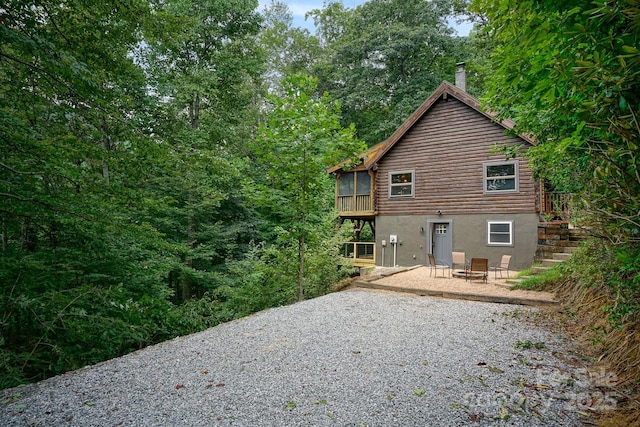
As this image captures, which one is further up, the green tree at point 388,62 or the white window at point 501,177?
the green tree at point 388,62

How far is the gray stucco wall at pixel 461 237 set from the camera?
1153 centimetres

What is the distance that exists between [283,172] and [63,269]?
3971 mm

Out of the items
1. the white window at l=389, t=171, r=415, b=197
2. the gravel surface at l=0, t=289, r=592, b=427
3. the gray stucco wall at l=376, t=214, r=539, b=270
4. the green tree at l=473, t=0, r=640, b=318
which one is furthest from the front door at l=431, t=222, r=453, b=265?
the green tree at l=473, t=0, r=640, b=318

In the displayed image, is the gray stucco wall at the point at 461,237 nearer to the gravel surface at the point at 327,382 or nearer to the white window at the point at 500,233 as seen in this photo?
the white window at the point at 500,233

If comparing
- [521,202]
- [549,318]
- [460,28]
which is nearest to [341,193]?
[521,202]

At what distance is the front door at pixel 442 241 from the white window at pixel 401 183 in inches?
73.1

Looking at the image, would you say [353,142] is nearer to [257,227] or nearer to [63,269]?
[63,269]

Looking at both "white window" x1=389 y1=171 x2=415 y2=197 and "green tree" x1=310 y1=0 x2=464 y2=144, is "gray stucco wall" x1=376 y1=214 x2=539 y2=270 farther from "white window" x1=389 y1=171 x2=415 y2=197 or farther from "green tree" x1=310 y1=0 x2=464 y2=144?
"green tree" x1=310 y1=0 x2=464 y2=144

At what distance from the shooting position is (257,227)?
16219 millimetres

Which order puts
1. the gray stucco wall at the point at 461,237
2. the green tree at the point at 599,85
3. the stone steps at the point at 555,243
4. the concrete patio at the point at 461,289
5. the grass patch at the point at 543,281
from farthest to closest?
the gray stucco wall at the point at 461,237
the stone steps at the point at 555,243
the grass patch at the point at 543,281
the concrete patio at the point at 461,289
the green tree at the point at 599,85

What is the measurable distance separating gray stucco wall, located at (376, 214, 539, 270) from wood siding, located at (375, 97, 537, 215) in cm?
29

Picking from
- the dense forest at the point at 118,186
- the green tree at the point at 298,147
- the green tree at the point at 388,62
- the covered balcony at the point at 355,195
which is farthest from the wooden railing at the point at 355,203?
the green tree at the point at 388,62

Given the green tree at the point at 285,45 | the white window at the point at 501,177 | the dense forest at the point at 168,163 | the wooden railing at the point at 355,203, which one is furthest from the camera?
the green tree at the point at 285,45

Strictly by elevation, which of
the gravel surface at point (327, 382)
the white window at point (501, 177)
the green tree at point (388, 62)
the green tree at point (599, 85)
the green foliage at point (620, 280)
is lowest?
the gravel surface at point (327, 382)
